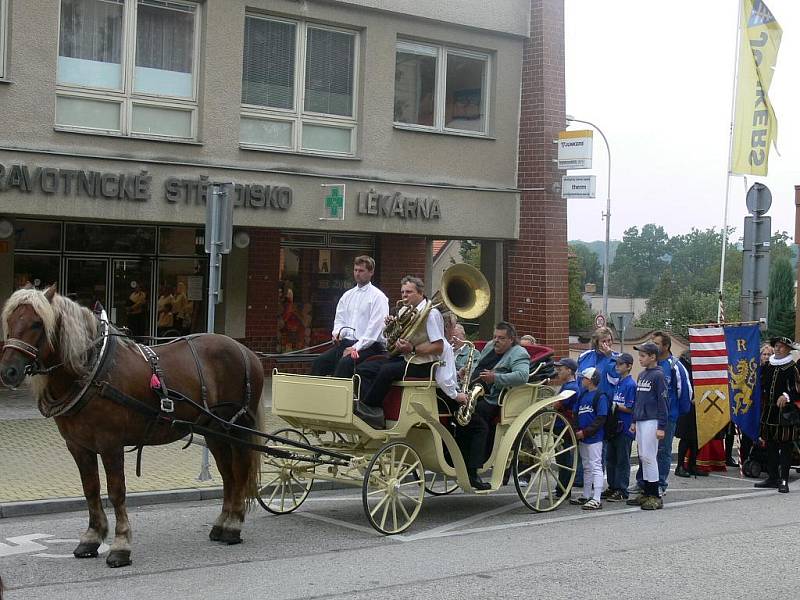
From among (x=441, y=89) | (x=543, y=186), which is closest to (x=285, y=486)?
(x=441, y=89)

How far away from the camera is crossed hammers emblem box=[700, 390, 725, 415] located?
1298 cm

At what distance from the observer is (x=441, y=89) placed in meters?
18.4

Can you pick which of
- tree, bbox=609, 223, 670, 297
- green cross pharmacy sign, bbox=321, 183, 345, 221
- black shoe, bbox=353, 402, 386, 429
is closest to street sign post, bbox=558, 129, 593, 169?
green cross pharmacy sign, bbox=321, 183, 345, 221

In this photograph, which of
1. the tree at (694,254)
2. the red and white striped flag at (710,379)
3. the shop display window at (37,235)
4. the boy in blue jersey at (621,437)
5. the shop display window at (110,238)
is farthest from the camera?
the tree at (694,254)

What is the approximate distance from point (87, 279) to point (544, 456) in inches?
394

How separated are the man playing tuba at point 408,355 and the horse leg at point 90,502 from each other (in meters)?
2.33

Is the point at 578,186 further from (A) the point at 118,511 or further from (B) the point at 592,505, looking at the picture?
(A) the point at 118,511

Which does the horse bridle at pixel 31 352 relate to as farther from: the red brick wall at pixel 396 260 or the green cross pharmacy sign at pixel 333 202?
the red brick wall at pixel 396 260

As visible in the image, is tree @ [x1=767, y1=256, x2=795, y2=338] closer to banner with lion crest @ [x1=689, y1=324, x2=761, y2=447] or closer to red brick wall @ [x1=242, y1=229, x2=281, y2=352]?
red brick wall @ [x1=242, y1=229, x2=281, y2=352]

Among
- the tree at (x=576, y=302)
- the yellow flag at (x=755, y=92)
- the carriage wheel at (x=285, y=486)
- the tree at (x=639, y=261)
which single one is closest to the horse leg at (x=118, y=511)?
the carriage wheel at (x=285, y=486)

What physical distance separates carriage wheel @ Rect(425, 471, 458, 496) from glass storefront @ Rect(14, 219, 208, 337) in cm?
808

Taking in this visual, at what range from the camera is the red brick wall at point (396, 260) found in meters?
20.8

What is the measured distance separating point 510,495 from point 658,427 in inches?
67.8

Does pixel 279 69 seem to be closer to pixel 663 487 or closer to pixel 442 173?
pixel 442 173
